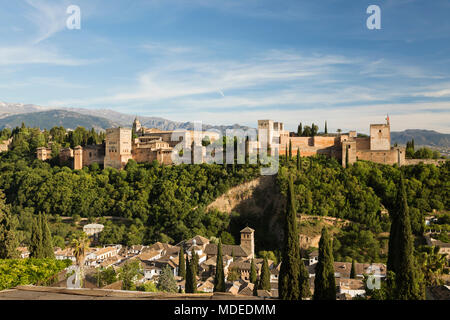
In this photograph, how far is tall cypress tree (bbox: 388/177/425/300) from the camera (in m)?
13.0

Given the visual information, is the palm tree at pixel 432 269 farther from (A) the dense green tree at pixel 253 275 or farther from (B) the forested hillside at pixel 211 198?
(B) the forested hillside at pixel 211 198

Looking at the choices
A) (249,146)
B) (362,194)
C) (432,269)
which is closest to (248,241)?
(249,146)

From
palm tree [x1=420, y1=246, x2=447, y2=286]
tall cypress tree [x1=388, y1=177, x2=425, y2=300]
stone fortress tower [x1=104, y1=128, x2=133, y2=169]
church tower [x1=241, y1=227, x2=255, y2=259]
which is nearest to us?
tall cypress tree [x1=388, y1=177, x2=425, y2=300]

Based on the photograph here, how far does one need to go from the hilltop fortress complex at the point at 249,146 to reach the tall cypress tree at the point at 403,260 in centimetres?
2547

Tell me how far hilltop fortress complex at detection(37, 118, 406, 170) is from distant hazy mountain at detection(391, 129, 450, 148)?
13.7m

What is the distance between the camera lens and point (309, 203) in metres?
36.7

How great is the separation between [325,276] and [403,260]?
2.73 m

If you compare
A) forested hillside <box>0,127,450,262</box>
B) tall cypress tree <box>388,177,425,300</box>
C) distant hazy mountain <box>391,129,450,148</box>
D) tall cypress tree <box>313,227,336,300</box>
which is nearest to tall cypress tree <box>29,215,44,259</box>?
tall cypress tree <box>313,227,336,300</box>

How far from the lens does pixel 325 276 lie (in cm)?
1444

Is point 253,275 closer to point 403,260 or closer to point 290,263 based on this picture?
point 290,263

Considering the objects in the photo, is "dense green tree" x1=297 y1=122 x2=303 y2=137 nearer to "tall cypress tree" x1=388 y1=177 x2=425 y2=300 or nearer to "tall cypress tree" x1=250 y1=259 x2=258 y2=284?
"tall cypress tree" x1=250 y1=259 x2=258 y2=284

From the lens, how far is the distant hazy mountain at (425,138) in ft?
190
